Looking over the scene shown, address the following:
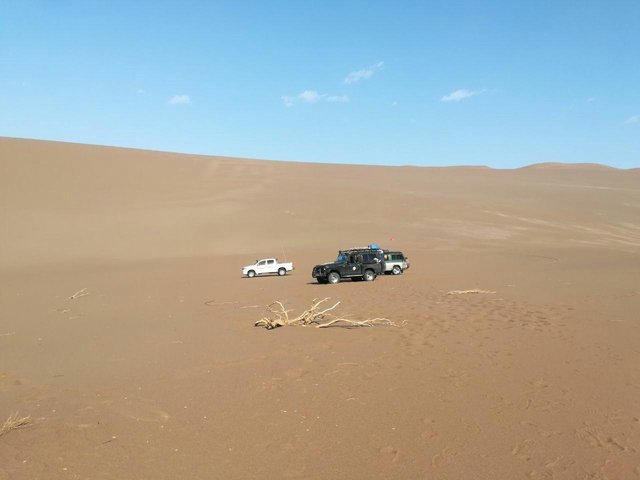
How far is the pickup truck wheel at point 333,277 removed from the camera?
76.3 ft

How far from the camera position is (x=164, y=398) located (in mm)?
7215

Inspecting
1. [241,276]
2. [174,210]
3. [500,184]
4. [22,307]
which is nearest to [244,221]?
[174,210]

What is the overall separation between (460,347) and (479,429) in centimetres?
373

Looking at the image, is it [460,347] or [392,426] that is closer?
[392,426]

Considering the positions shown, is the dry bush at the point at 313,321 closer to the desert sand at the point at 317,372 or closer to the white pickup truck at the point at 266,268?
the desert sand at the point at 317,372

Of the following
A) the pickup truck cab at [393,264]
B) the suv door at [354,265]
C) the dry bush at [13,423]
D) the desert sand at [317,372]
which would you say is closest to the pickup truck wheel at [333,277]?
the suv door at [354,265]

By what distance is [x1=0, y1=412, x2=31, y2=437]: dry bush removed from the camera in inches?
237

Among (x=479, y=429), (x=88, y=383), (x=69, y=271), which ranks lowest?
(x=69, y=271)

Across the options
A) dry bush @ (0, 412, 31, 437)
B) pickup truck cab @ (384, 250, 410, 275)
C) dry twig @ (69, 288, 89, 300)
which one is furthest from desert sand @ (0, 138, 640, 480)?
pickup truck cab @ (384, 250, 410, 275)

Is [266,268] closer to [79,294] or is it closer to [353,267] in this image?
[353,267]

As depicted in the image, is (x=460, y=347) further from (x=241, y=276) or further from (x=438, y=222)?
(x=438, y=222)

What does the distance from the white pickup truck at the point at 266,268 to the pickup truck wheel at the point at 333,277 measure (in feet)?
17.5

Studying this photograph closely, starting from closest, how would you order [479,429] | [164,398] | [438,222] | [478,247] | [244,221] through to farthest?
[479,429] < [164,398] < [478,247] < [244,221] < [438,222]

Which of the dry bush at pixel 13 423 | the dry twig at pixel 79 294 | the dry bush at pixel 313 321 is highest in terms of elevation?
the dry bush at pixel 13 423
